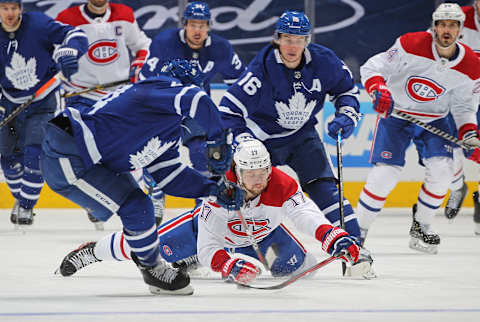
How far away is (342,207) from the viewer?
4.47 metres

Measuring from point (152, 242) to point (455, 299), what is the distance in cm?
109

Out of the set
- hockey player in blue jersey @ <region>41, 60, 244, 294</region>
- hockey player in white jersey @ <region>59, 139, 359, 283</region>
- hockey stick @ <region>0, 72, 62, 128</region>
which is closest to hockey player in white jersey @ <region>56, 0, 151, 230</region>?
hockey stick @ <region>0, 72, 62, 128</region>

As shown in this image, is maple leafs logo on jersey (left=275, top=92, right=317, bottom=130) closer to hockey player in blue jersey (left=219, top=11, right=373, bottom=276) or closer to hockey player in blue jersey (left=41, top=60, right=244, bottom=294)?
hockey player in blue jersey (left=219, top=11, right=373, bottom=276)

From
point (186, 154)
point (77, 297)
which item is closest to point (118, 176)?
point (77, 297)

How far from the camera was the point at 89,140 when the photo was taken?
361 cm

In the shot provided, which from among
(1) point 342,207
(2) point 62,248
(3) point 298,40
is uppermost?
(3) point 298,40

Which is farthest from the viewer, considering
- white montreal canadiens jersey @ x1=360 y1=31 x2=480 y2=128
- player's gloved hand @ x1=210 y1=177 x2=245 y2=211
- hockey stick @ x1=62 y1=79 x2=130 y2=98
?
hockey stick @ x1=62 y1=79 x2=130 y2=98

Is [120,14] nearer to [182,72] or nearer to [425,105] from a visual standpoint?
[425,105]

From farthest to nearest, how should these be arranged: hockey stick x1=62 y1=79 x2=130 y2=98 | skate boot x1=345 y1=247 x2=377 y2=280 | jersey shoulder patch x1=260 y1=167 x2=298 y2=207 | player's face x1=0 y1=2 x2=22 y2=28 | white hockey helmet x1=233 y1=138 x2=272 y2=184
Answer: hockey stick x1=62 y1=79 x2=130 y2=98 < player's face x1=0 y1=2 x2=22 y2=28 < skate boot x1=345 y1=247 x2=377 y2=280 < jersey shoulder patch x1=260 y1=167 x2=298 y2=207 < white hockey helmet x1=233 y1=138 x2=272 y2=184

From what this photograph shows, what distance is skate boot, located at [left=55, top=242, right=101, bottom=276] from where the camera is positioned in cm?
419

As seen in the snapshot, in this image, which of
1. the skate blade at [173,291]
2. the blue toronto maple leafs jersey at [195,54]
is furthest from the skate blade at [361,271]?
the blue toronto maple leafs jersey at [195,54]

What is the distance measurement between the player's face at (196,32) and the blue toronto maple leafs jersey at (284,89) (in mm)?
1506

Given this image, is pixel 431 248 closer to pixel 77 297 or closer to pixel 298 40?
pixel 298 40

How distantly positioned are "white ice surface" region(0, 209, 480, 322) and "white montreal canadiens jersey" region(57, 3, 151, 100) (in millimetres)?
1501
